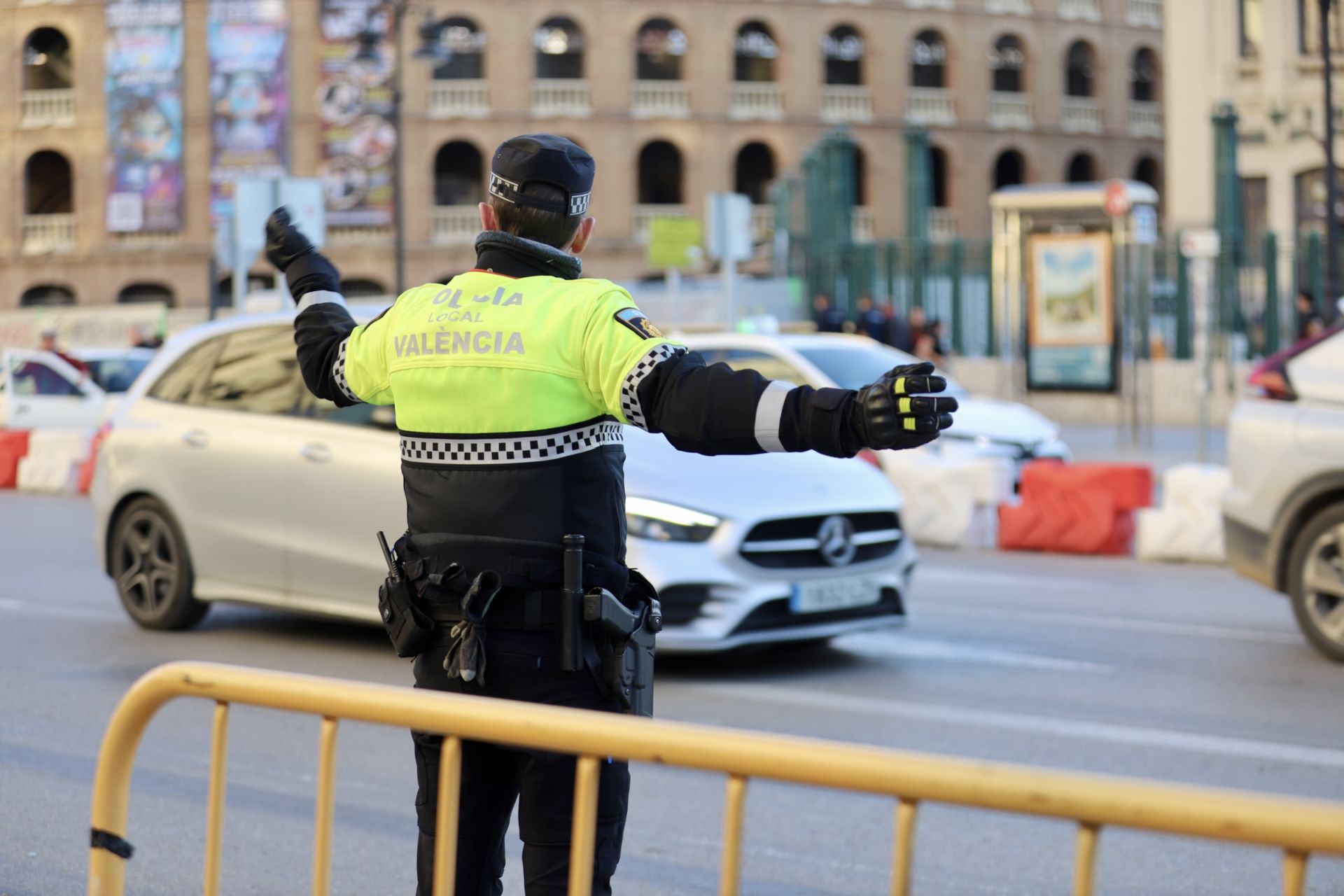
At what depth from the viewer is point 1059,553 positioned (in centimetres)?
1438

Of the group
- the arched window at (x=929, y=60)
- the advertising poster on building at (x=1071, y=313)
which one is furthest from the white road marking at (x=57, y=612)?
the arched window at (x=929, y=60)

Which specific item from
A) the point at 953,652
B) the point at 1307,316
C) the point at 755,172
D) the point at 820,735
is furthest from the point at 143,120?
the point at 820,735

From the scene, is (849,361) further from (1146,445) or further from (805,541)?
(1146,445)

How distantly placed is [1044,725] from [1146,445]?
17552mm

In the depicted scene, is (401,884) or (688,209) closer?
(401,884)

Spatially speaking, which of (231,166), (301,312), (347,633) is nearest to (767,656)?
(347,633)

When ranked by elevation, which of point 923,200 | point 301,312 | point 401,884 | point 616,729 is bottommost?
point 401,884

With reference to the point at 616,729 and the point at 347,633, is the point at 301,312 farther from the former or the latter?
the point at 347,633

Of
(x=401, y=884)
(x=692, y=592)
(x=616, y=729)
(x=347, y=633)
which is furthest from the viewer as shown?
(x=347, y=633)

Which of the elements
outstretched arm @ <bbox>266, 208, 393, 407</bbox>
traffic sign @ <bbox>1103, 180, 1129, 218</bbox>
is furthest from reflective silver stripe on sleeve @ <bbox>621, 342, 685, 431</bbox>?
traffic sign @ <bbox>1103, 180, 1129, 218</bbox>

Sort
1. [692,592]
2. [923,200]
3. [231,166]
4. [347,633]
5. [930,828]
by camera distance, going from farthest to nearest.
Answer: [231,166] < [923,200] < [347,633] < [692,592] < [930,828]

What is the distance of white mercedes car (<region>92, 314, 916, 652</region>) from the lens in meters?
8.32

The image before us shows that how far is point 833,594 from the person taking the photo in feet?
27.9

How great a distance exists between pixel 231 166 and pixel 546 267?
161 feet
